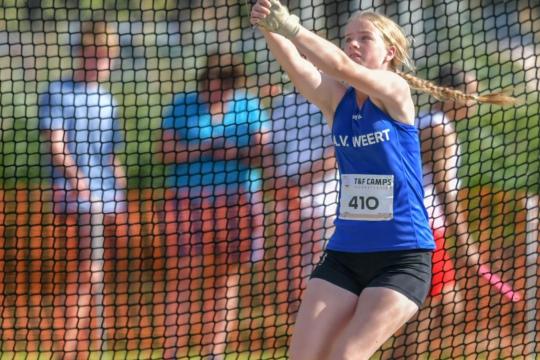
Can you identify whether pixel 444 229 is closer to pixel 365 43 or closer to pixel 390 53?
pixel 390 53

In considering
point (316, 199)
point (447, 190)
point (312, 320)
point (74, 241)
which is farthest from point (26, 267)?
point (312, 320)

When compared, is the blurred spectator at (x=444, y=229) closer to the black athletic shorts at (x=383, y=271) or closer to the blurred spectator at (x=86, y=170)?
the blurred spectator at (x=86, y=170)

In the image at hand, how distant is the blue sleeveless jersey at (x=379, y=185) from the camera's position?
405cm

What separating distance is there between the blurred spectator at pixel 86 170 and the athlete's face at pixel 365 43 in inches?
97.7

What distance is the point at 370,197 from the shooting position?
13.3 ft

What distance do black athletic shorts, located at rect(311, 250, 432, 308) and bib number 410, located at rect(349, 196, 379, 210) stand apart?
0.17 meters

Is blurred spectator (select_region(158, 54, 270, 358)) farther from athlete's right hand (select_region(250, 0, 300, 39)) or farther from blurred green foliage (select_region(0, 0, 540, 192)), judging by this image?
athlete's right hand (select_region(250, 0, 300, 39))

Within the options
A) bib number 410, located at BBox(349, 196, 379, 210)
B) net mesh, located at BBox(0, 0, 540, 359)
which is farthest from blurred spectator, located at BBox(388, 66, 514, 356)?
bib number 410, located at BBox(349, 196, 379, 210)

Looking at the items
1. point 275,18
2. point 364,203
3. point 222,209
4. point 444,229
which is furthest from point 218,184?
point 275,18

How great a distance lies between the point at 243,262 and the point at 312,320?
2767 millimetres

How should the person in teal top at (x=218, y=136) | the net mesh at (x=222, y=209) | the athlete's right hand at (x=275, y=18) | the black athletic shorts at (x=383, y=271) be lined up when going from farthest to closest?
the person in teal top at (x=218, y=136) < the net mesh at (x=222, y=209) < the black athletic shorts at (x=383, y=271) < the athlete's right hand at (x=275, y=18)

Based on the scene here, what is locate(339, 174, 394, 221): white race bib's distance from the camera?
4.05 meters

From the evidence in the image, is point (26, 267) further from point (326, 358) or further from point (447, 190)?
point (326, 358)

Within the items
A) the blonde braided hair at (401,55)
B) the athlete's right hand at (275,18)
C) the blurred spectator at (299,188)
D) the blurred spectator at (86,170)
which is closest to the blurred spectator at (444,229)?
the blurred spectator at (299,188)
